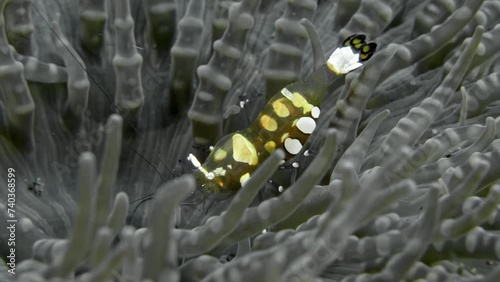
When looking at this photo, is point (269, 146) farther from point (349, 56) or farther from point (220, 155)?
point (349, 56)

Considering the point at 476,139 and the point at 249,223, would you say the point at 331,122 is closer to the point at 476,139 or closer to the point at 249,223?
the point at 476,139

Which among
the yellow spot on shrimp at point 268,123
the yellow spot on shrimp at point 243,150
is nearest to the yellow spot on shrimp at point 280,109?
the yellow spot on shrimp at point 268,123

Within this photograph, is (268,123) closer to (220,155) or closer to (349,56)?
(220,155)

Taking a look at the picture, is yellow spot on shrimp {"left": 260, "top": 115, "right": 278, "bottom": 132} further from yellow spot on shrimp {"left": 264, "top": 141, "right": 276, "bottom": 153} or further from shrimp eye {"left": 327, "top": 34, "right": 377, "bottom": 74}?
shrimp eye {"left": 327, "top": 34, "right": 377, "bottom": 74}

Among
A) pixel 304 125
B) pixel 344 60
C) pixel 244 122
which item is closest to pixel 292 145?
pixel 304 125

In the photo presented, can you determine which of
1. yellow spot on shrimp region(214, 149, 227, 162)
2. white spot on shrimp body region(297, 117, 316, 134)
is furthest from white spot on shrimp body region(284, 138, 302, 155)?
yellow spot on shrimp region(214, 149, 227, 162)

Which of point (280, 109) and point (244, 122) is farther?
point (244, 122)

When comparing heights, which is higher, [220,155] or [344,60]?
[344,60]

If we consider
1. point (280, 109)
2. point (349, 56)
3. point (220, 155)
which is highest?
point (349, 56)
